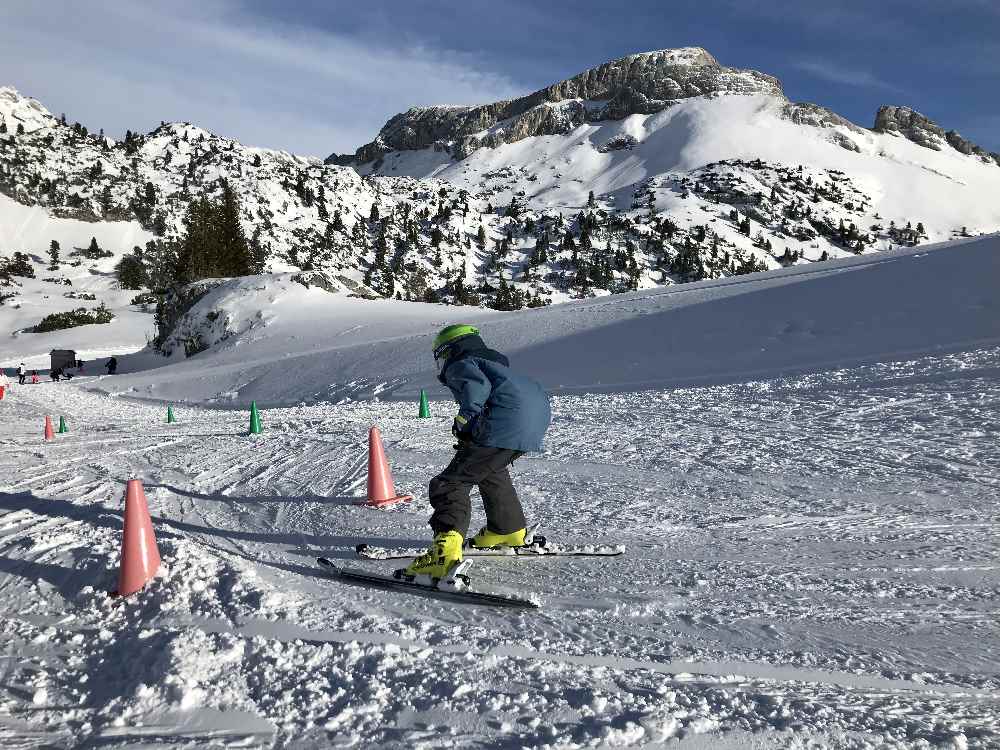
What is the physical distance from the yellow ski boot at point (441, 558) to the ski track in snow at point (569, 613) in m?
0.27

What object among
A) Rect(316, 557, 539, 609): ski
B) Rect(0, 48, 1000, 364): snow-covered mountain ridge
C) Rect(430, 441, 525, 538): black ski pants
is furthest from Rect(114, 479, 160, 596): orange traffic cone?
Rect(0, 48, 1000, 364): snow-covered mountain ridge

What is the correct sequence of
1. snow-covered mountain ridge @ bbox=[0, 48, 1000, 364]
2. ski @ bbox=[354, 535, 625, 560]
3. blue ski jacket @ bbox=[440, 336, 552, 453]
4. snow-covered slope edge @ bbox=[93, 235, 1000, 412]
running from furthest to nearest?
1. snow-covered mountain ridge @ bbox=[0, 48, 1000, 364]
2. snow-covered slope edge @ bbox=[93, 235, 1000, 412]
3. ski @ bbox=[354, 535, 625, 560]
4. blue ski jacket @ bbox=[440, 336, 552, 453]

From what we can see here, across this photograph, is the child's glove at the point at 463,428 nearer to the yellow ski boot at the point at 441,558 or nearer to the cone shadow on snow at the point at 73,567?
the yellow ski boot at the point at 441,558

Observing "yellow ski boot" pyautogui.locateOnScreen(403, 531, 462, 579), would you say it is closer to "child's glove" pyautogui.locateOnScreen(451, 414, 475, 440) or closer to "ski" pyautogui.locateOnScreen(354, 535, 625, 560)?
"ski" pyautogui.locateOnScreen(354, 535, 625, 560)

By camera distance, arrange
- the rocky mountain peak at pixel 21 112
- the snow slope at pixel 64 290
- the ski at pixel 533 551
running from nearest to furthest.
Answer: the ski at pixel 533 551, the snow slope at pixel 64 290, the rocky mountain peak at pixel 21 112

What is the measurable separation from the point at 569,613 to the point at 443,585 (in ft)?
2.72

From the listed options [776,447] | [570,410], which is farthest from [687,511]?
[570,410]

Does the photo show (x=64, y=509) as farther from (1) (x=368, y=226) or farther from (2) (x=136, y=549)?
(1) (x=368, y=226)

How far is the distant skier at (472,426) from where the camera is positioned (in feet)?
13.9

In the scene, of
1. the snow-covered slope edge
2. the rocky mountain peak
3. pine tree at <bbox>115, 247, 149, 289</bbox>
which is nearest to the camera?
A: the snow-covered slope edge

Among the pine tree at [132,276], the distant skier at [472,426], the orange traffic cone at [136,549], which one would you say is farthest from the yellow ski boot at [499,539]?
the pine tree at [132,276]

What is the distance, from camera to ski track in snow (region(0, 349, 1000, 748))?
8.92ft

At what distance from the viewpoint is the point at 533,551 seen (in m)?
4.77

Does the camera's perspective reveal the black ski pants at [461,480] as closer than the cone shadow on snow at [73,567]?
Yes
